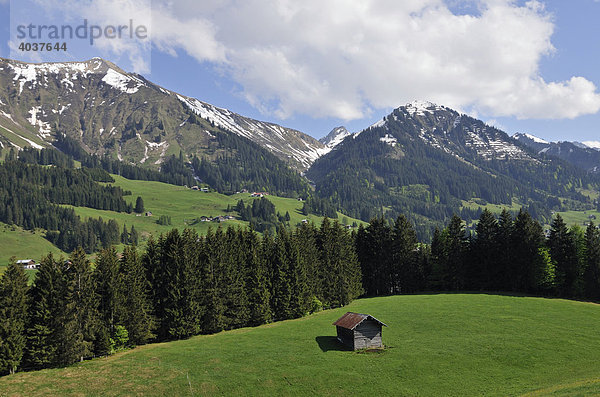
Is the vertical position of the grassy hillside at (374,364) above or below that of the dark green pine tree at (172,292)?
below

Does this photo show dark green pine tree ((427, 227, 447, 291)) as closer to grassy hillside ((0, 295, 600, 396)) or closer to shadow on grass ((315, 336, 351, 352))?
grassy hillside ((0, 295, 600, 396))

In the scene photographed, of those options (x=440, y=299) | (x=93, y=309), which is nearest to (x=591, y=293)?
(x=440, y=299)

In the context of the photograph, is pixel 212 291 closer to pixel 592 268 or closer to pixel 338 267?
pixel 338 267

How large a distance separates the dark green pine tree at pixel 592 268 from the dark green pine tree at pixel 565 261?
2.29 metres

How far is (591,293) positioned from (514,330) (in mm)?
44357

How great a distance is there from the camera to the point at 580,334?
54.0 m

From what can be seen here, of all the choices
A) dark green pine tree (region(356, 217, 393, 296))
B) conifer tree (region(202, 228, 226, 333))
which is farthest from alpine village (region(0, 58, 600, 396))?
dark green pine tree (region(356, 217, 393, 296))

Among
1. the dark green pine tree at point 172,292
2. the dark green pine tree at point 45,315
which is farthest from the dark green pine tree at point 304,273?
the dark green pine tree at point 45,315

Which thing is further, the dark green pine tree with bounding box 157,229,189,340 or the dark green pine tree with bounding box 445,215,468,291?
the dark green pine tree with bounding box 445,215,468,291

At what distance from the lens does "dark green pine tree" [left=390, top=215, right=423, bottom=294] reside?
347 feet

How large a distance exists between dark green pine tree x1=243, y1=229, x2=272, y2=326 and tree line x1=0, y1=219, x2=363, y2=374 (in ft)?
0.69

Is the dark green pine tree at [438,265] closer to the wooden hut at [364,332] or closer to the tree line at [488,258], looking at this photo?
the tree line at [488,258]

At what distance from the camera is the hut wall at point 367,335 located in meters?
53.9

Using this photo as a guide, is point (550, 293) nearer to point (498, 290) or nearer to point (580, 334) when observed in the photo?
point (498, 290)
